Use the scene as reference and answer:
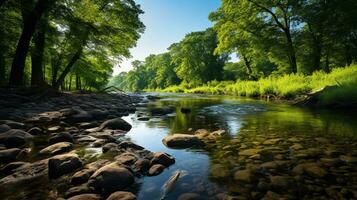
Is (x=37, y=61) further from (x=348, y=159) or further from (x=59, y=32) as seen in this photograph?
(x=348, y=159)

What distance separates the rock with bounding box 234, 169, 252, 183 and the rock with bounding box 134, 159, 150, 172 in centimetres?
130

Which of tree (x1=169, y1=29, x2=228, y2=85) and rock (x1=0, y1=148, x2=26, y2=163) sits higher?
tree (x1=169, y1=29, x2=228, y2=85)

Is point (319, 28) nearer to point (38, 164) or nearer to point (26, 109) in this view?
point (26, 109)

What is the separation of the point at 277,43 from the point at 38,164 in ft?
85.6

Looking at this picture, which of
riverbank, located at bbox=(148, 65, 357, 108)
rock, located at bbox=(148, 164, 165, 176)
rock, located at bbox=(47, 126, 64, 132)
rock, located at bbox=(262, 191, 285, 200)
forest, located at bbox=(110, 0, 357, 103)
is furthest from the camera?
forest, located at bbox=(110, 0, 357, 103)

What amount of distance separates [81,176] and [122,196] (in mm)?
812

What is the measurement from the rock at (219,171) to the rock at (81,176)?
168cm

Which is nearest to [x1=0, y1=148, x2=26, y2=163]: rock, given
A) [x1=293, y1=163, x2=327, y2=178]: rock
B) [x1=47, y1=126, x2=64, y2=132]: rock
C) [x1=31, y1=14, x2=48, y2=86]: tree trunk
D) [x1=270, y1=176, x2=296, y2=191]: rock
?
[x1=47, y1=126, x2=64, y2=132]: rock

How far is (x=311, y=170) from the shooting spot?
3.78 m

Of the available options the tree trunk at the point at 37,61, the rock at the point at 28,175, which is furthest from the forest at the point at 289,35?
the tree trunk at the point at 37,61

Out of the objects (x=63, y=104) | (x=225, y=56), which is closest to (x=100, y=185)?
(x=63, y=104)

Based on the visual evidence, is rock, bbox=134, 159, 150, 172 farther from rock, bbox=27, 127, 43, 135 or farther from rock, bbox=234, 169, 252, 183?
rock, bbox=27, 127, 43, 135

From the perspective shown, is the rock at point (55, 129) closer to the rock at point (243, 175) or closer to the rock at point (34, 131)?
the rock at point (34, 131)

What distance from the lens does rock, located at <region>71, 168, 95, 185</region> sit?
339 cm
